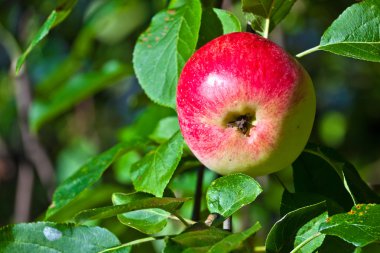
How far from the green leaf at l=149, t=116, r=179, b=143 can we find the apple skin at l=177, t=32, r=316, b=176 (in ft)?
1.43

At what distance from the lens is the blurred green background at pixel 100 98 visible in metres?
1.95

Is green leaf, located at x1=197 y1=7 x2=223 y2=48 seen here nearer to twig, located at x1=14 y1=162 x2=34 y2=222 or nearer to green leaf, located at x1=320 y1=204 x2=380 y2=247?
green leaf, located at x1=320 y1=204 x2=380 y2=247

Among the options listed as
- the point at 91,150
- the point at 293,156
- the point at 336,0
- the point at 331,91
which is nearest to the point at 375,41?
the point at 293,156

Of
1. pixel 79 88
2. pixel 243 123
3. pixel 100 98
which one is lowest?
pixel 100 98

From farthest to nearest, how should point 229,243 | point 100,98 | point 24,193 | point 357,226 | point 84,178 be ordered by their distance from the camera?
point 100,98
point 24,193
point 84,178
point 357,226
point 229,243

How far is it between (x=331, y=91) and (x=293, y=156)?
2290 mm

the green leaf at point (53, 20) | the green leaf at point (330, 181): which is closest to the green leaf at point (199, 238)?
the green leaf at point (330, 181)

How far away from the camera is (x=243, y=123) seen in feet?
2.94

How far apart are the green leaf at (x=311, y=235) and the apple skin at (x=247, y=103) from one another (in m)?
0.09

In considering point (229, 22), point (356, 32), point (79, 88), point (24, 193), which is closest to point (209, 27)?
point (229, 22)

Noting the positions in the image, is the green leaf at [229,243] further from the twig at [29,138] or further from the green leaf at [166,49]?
the twig at [29,138]

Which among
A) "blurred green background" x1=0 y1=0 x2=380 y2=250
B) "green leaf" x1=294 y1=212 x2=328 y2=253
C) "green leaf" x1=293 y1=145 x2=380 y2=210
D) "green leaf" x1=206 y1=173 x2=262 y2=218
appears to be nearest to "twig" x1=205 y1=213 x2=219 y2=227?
"green leaf" x1=206 y1=173 x2=262 y2=218

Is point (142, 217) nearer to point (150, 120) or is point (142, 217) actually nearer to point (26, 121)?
point (150, 120)

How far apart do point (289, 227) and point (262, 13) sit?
0.33 meters
